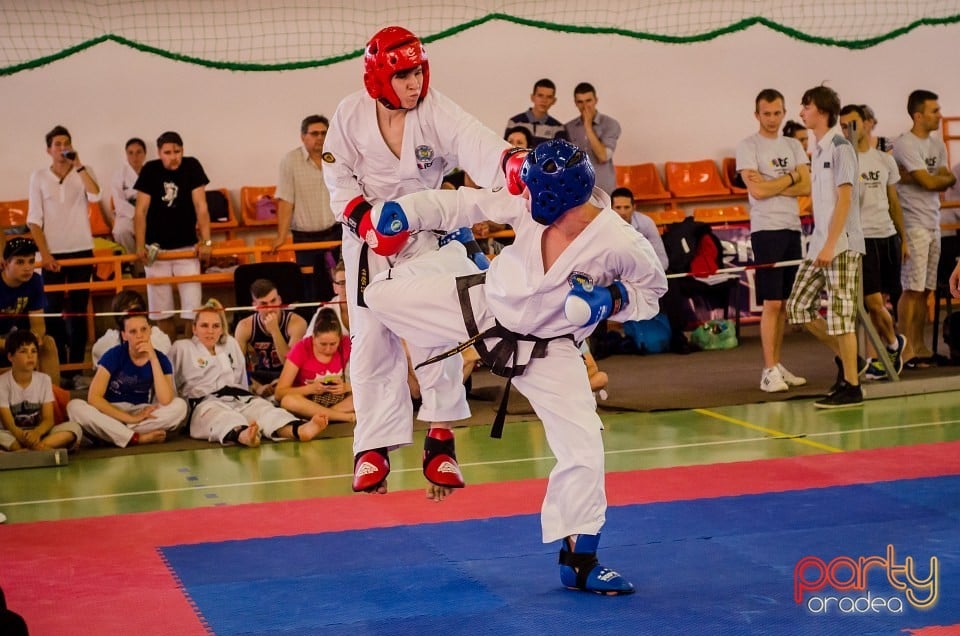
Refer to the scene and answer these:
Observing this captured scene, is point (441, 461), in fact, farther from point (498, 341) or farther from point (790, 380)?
point (790, 380)

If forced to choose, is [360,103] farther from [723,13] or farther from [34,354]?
[723,13]

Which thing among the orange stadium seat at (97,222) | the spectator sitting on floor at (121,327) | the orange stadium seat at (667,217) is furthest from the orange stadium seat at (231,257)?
the orange stadium seat at (667,217)

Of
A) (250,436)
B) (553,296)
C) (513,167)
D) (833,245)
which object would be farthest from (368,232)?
(833,245)

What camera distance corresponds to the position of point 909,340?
33.8ft

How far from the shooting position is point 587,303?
4441mm

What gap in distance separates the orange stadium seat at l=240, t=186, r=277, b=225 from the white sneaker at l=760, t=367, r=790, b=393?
5.99 m

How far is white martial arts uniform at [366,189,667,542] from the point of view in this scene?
15.0 ft

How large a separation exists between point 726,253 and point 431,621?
350 inches

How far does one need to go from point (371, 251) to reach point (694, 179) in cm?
986

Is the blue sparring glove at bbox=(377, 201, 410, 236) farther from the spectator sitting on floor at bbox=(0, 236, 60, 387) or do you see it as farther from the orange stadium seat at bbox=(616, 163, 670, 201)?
the orange stadium seat at bbox=(616, 163, 670, 201)

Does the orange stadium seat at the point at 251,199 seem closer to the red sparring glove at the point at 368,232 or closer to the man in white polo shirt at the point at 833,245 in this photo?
the man in white polo shirt at the point at 833,245

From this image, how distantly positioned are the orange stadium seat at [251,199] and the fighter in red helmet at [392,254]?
8124mm

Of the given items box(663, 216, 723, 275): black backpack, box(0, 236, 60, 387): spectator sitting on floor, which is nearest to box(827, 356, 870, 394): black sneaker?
box(663, 216, 723, 275): black backpack

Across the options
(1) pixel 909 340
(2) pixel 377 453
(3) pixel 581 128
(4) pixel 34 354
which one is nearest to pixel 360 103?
(2) pixel 377 453
